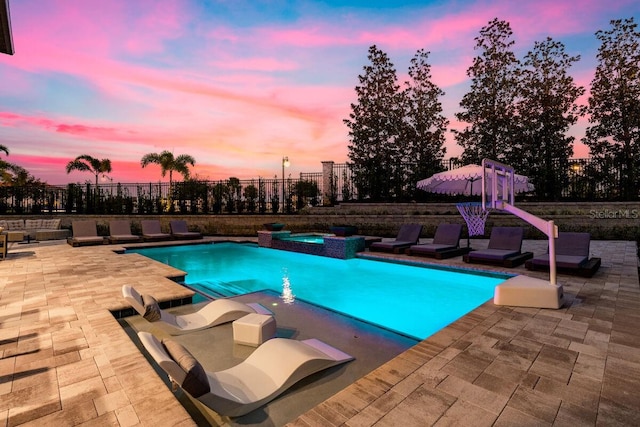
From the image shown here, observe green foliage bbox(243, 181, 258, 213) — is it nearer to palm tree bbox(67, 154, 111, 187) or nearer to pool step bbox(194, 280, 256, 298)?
pool step bbox(194, 280, 256, 298)

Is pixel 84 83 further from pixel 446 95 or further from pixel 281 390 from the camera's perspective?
pixel 446 95

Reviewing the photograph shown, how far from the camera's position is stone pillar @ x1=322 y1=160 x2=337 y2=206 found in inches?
776

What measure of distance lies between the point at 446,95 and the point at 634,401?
2089 cm

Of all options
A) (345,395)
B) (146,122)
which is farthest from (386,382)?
(146,122)

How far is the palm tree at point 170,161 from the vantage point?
25.0 meters

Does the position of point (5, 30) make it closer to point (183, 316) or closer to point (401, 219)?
point (183, 316)

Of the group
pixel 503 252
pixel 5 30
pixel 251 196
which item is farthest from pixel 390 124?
pixel 5 30

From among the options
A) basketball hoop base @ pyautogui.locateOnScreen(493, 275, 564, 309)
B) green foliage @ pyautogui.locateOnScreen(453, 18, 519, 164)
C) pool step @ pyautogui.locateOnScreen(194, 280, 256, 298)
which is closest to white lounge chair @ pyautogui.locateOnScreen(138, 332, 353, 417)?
basketball hoop base @ pyautogui.locateOnScreen(493, 275, 564, 309)

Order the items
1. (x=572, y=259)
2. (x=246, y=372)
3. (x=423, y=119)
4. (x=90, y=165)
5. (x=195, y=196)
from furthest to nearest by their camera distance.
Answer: (x=90, y=165)
(x=423, y=119)
(x=195, y=196)
(x=572, y=259)
(x=246, y=372)

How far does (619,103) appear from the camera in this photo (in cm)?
1645

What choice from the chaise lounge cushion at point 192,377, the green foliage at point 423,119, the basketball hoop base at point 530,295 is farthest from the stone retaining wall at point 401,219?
the chaise lounge cushion at point 192,377

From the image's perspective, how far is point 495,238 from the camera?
9711mm

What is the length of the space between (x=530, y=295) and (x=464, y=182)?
714 centimetres

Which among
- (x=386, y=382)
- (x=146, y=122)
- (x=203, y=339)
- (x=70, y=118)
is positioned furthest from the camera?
(x=146, y=122)
